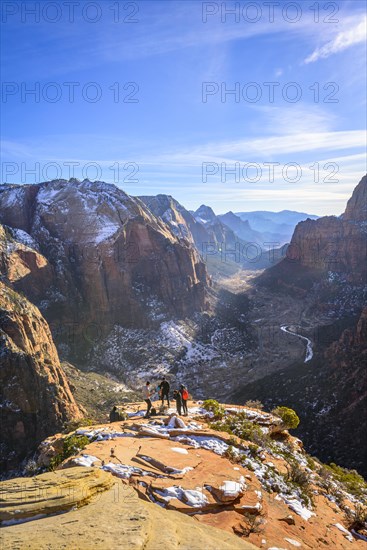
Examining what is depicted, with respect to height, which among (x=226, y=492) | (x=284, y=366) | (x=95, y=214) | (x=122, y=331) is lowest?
(x=284, y=366)

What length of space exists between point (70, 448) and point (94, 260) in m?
81.9

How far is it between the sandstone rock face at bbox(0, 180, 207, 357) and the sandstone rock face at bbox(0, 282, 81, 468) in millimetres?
28456

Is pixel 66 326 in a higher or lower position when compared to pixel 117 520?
lower

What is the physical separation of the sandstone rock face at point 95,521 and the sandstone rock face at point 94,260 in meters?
73.7

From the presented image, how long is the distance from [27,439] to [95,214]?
225ft

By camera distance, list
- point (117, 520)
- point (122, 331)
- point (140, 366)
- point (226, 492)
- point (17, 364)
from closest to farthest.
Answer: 1. point (117, 520)
2. point (226, 492)
3. point (17, 364)
4. point (140, 366)
5. point (122, 331)

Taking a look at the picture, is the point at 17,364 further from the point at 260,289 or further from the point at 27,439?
the point at 260,289

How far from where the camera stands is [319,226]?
156875 mm

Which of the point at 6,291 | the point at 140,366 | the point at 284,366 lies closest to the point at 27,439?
the point at 6,291

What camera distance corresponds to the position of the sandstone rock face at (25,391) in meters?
45.8

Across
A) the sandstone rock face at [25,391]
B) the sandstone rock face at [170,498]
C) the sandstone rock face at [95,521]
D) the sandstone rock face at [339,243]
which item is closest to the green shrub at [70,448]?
the sandstone rock face at [170,498]

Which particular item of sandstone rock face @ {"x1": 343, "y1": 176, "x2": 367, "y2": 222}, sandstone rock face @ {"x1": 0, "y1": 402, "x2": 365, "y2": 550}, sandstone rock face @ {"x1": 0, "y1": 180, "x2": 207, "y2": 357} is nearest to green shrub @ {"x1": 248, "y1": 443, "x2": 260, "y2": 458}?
sandstone rock face @ {"x1": 0, "y1": 402, "x2": 365, "y2": 550}

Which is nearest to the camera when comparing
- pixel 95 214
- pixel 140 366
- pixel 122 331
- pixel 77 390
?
pixel 77 390

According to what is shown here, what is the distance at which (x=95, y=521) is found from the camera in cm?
884
